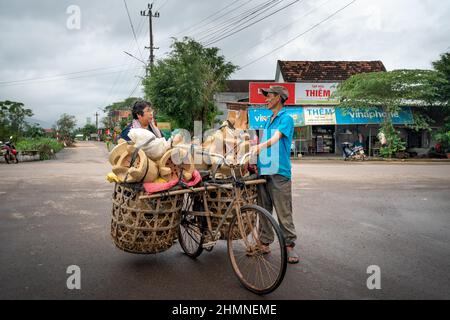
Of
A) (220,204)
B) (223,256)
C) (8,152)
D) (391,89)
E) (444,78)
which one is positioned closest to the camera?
(220,204)

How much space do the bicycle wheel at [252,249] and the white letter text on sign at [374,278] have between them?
87 cm

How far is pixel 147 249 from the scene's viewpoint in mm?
3600

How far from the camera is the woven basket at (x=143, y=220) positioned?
3.49 meters

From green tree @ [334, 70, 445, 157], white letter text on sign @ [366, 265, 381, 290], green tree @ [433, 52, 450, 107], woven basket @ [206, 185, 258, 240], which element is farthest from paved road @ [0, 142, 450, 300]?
green tree @ [433, 52, 450, 107]

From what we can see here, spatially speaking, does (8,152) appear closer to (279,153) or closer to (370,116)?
(279,153)

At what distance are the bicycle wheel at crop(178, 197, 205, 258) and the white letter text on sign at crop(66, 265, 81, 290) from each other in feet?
3.68

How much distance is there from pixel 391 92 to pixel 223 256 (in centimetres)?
2157

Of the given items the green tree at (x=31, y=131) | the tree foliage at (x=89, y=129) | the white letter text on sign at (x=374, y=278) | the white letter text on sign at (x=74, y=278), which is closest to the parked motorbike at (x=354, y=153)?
the white letter text on sign at (x=374, y=278)

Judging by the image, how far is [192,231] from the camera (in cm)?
414

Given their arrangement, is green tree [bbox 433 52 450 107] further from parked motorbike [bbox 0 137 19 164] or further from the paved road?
parked motorbike [bbox 0 137 19 164]

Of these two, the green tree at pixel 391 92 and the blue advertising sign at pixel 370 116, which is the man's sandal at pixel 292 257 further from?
the blue advertising sign at pixel 370 116

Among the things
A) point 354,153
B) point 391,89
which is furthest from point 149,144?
point 391,89

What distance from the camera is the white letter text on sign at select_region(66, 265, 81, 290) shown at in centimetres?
337

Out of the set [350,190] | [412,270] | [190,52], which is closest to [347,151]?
[350,190]
